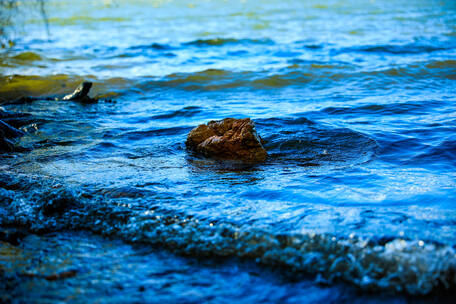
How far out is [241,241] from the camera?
3.08 meters

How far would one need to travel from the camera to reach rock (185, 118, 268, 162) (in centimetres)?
496

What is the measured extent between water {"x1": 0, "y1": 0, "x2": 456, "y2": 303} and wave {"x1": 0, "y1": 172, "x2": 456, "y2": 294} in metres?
0.01

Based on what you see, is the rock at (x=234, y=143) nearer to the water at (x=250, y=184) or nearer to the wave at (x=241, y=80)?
the water at (x=250, y=184)

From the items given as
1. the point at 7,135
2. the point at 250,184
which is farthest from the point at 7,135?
the point at 250,184

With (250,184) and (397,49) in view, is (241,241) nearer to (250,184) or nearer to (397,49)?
(250,184)

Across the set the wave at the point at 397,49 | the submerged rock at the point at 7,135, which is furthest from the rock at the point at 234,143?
the wave at the point at 397,49

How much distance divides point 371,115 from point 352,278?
4735 mm

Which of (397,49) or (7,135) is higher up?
(397,49)

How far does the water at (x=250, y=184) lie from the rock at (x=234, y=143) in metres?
0.18

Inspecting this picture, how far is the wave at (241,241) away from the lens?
2682 millimetres

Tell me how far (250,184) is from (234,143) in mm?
942

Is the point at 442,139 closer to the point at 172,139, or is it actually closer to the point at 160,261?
the point at 172,139

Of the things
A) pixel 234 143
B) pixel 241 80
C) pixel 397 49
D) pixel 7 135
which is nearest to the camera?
Answer: pixel 234 143

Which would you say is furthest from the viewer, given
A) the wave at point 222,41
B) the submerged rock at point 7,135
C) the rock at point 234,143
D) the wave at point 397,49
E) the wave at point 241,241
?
the wave at point 222,41
